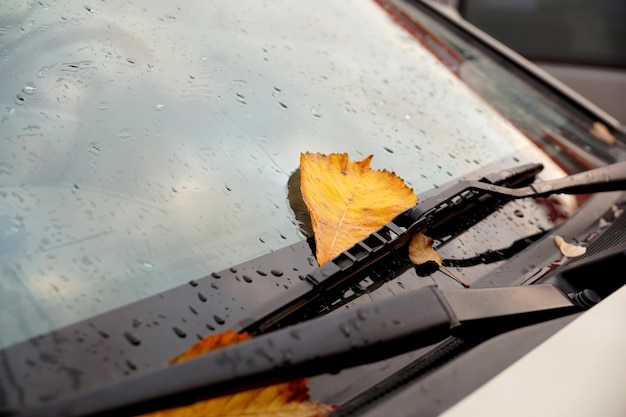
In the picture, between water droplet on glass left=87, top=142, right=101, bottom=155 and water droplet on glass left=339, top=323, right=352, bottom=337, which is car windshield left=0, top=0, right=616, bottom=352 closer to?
water droplet on glass left=87, top=142, right=101, bottom=155

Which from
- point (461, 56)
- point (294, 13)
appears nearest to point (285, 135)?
point (294, 13)

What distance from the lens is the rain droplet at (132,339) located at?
2.98ft

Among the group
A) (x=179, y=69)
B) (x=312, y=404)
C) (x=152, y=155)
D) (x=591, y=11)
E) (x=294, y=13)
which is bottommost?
(x=312, y=404)

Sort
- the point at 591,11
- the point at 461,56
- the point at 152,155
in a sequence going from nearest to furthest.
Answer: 1. the point at 152,155
2. the point at 461,56
3. the point at 591,11

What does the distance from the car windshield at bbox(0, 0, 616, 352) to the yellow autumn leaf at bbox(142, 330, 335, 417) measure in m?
0.15

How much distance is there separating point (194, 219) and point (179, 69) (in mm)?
442

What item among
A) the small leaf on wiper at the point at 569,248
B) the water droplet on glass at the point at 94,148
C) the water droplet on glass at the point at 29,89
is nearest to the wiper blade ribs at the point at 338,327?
the small leaf on wiper at the point at 569,248

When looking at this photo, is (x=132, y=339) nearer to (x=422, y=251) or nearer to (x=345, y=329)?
(x=345, y=329)

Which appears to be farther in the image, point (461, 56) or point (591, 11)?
point (591, 11)

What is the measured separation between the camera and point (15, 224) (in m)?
0.98

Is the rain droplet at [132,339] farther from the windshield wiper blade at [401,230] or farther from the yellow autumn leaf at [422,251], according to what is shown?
the yellow autumn leaf at [422,251]

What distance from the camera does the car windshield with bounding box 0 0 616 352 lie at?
0.99 meters

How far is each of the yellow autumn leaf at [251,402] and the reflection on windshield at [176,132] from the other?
0.48ft

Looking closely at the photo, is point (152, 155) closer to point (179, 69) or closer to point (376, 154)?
point (179, 69)
